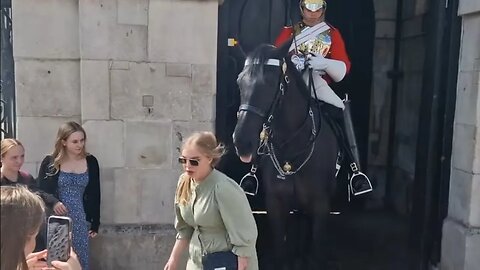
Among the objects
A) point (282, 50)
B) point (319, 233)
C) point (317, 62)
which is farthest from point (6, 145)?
point (319, 233)

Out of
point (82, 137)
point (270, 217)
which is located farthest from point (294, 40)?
point (82, 137)

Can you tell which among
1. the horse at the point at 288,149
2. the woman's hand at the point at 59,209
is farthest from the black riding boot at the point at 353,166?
the woman's hand at the point at 59,209

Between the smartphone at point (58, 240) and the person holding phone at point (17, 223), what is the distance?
209 millimetres

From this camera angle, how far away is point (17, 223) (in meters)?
1.88

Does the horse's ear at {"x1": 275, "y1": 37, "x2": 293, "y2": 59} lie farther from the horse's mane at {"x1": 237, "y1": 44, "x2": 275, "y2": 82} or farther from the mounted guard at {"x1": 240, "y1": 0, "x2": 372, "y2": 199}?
the mounted guard at {"x1": 240, "y1": 0, "x2": 372, "y2": 199}

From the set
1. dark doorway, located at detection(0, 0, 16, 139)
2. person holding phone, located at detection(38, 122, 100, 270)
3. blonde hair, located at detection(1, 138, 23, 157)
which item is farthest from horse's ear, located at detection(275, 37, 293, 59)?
dark doorway, located at detection(0, 0, 16, 139)

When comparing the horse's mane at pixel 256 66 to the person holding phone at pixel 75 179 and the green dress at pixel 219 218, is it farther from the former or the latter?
the person holding phone at pixel 75 179

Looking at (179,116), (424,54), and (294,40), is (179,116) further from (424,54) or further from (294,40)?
(424,54)

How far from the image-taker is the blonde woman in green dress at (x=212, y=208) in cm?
288

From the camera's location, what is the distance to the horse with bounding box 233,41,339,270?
371 centimetres

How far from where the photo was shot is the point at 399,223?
5.55m

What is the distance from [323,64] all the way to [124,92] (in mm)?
1533

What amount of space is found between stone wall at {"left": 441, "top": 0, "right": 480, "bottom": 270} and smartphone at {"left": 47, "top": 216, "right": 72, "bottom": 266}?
3.26 meters

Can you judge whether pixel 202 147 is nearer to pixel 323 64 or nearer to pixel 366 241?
pixel 323 64
